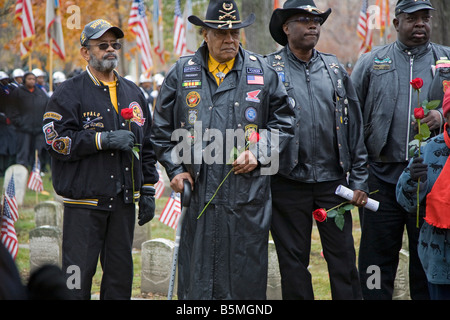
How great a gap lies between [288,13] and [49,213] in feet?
19.6

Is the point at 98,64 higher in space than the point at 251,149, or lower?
higher

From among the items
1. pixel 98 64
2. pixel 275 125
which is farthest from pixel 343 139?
pixel 98 64

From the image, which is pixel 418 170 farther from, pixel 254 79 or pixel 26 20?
pixel 26 20

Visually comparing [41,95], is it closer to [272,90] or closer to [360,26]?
[360,26]

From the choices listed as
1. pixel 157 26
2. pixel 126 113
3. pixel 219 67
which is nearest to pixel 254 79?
pixel 219 67

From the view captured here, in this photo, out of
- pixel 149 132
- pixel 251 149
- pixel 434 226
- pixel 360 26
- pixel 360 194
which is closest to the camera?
pixel 434 226

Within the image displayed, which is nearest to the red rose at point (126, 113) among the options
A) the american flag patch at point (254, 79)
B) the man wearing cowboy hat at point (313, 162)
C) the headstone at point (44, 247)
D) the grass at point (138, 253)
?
the american flag patch at point (254, 79)

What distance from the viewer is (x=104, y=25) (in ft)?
19.9

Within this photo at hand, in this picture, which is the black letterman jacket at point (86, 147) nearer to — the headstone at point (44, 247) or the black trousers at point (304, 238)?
the black trousers at point (304, 238)

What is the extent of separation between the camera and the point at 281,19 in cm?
614

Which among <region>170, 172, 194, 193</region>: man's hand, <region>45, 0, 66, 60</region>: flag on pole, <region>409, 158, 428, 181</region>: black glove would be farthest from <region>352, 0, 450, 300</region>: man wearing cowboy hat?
<region>45, 0, 66, 60</region>: flag on pole

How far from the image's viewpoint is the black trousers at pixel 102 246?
19.1ft

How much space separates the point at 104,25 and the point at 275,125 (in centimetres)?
182

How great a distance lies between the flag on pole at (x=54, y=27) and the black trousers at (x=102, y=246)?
820 cm
